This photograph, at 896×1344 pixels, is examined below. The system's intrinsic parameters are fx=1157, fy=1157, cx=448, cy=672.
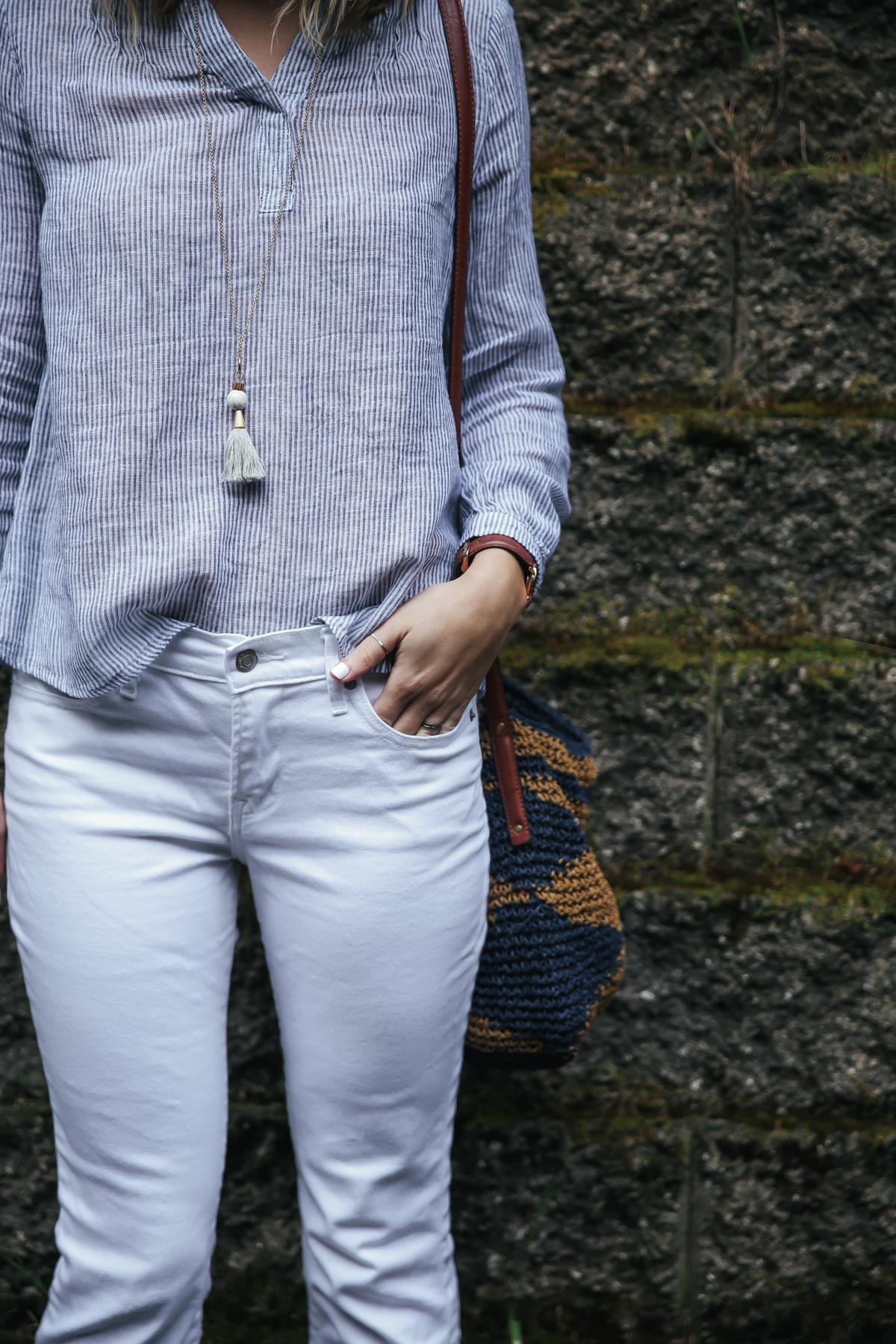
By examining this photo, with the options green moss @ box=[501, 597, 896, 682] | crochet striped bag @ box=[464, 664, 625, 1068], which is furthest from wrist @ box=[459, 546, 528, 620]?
green moss @ box=[501, 597, 896, 682]

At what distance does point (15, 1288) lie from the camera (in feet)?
6.53

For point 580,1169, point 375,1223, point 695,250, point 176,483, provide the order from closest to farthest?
point 176,483 < point 375,1223 < point 695,250 < point 580,1169

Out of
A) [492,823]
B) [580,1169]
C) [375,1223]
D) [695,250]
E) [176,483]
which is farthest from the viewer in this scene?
[580,1169]

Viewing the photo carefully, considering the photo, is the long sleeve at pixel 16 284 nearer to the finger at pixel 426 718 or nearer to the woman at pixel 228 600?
the woman at pixel 228 600

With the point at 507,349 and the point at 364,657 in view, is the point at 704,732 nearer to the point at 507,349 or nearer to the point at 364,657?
the point at 507,349

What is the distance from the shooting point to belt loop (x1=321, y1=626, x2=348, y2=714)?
114 cm

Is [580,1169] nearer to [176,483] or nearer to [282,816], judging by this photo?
[282,816]

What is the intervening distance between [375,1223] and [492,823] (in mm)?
471

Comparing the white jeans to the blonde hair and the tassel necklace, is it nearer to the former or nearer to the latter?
the tassel necklace

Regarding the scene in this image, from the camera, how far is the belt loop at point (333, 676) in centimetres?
114

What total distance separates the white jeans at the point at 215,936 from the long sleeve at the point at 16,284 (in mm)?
270

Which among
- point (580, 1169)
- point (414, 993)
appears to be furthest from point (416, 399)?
point (580, 1169)

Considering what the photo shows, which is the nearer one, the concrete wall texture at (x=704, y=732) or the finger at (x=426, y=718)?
the finger at (x=426, y=718)

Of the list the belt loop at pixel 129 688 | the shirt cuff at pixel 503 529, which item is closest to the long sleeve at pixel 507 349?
the shirt cuff at pixel 503 529
